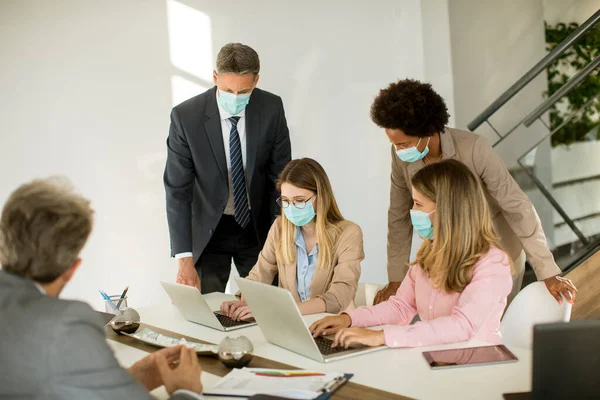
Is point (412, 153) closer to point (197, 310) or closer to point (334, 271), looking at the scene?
point (334, 271)

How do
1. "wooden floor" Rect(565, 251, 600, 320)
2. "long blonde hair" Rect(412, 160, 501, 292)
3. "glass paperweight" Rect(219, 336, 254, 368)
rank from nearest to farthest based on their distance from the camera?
1. "glass paperweight" Rect(219, 336, 254, 368)
2. "long blonde hair" Rect(412, 160, 501, 292)
3. "wooden floor" Rect(565, 251, 600, 320)

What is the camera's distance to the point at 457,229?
7.22ft

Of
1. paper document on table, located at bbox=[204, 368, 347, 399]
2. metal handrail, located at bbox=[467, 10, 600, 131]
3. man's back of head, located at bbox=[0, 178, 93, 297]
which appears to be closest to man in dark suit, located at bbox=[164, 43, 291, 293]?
paper document on table, located at bbox=[204, 368, 347, 399]

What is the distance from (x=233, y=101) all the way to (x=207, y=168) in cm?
34

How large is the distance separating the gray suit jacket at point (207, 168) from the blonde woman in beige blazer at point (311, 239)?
0.42 meters

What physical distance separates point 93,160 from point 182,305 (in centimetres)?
218

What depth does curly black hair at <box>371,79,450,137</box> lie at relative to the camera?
2742 millimetres

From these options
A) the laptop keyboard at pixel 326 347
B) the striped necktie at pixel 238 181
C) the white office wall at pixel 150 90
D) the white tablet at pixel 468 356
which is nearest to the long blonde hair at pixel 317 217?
the striped necktie at pixel 238 181

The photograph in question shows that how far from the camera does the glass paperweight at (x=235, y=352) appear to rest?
1.85 metres

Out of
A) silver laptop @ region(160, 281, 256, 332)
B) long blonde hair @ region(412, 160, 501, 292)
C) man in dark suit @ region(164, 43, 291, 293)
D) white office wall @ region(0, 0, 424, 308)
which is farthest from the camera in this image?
white office wall @ region(0, 0, 424, 308)

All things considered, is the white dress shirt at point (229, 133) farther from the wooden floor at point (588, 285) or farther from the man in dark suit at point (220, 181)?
the wooden floor at point (588, 285)

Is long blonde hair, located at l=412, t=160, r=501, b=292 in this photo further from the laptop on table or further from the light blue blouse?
the laptop on table

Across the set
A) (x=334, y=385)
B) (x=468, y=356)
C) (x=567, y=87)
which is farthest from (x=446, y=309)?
(x=567, y=87)

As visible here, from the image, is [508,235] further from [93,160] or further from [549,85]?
[549,85]
